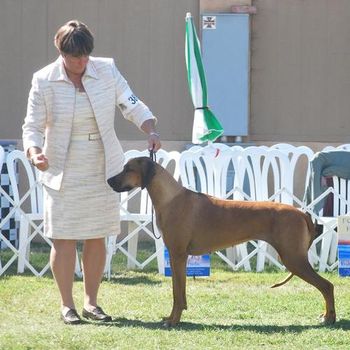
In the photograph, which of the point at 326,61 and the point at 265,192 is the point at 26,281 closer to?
the point at 265,192

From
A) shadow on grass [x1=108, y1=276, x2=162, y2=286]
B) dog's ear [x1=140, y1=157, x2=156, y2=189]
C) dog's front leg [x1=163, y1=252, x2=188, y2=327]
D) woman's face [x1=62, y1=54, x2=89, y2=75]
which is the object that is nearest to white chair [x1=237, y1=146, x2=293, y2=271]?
shadow on grass [x1=108, y1=276, x2=162, y2=286]

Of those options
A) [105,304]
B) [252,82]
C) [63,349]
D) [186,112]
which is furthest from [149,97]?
[63,349]

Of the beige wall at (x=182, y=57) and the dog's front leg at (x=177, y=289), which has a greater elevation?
the beige wall at (x=182, y=57)

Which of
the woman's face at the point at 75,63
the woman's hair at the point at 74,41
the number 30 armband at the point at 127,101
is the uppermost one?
the woman's hair at the point at 74,41

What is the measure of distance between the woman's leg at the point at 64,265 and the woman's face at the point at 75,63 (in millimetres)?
1066

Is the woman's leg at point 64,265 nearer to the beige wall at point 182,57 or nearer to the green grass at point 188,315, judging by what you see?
the green grass at point 188,315

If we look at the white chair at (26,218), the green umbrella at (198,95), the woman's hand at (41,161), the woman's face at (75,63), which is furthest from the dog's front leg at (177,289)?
the green umbrella at (198,95)

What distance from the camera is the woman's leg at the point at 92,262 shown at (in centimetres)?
661

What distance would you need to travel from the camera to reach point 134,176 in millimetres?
6469

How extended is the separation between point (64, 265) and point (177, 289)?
28.7 inches

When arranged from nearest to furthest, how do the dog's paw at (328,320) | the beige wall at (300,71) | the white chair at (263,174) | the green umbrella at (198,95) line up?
the dog's paw at (328,320) < the white chair at (263,174) < the green umbrella at (198,95) < the beige wall at (300,71)

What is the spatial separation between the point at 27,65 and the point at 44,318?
5.29m

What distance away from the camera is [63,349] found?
5672 mm

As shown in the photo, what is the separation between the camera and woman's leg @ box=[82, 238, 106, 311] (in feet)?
21.7
